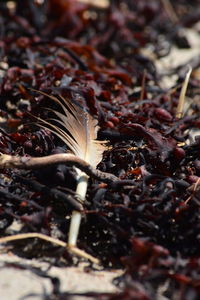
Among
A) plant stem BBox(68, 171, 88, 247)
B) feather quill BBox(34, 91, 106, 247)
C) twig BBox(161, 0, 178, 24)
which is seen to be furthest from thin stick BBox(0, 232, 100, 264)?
twig BBox(161, 0, 178, 24)

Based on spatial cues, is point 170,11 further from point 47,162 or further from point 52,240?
point 52,240

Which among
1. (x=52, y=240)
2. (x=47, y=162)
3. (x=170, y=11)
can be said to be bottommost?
(x=52, y=240)

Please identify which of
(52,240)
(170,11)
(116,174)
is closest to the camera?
(52,240)

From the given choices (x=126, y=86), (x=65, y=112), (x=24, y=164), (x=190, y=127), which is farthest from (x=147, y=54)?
(x=24, y=164)

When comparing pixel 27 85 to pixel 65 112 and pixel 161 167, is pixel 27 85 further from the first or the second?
pixel 161 167

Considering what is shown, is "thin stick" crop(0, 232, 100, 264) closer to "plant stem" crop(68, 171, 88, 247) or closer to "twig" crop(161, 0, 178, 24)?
"plant stem" crop(68, 171, 88, 247)

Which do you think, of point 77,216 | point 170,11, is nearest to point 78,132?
point 77,216
